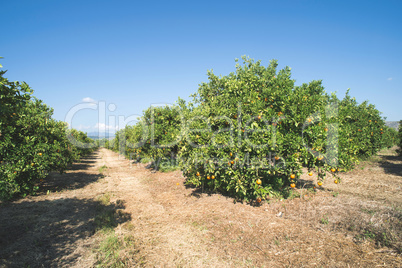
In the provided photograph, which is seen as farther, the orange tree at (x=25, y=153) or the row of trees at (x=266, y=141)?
the orange tree at (x=25, y=153)

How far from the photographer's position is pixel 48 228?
531 cm

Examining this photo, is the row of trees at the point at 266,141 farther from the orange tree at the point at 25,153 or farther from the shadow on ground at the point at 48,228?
the orange tree at the point at 25,153

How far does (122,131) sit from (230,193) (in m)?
31.7

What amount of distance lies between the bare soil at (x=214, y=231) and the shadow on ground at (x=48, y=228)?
2 cm

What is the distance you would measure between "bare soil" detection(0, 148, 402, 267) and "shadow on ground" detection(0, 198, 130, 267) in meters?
0.02

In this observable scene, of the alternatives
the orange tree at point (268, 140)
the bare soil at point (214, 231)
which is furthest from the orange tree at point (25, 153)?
the orange tree at point (268, 140)

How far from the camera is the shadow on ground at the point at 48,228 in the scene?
401 centimetres

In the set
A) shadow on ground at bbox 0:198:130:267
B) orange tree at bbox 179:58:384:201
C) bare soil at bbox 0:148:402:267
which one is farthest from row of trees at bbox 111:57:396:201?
shadow on ground at bbox 0:198:130:267

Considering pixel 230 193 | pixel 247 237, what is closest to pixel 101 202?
pixel 230 193

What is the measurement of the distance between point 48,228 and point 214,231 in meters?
4.77

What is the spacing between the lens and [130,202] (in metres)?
7.66

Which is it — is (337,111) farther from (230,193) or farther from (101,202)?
(101,202)

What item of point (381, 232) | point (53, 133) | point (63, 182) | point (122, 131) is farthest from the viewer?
point (122, 131)

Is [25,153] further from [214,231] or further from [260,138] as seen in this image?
[260,138]
